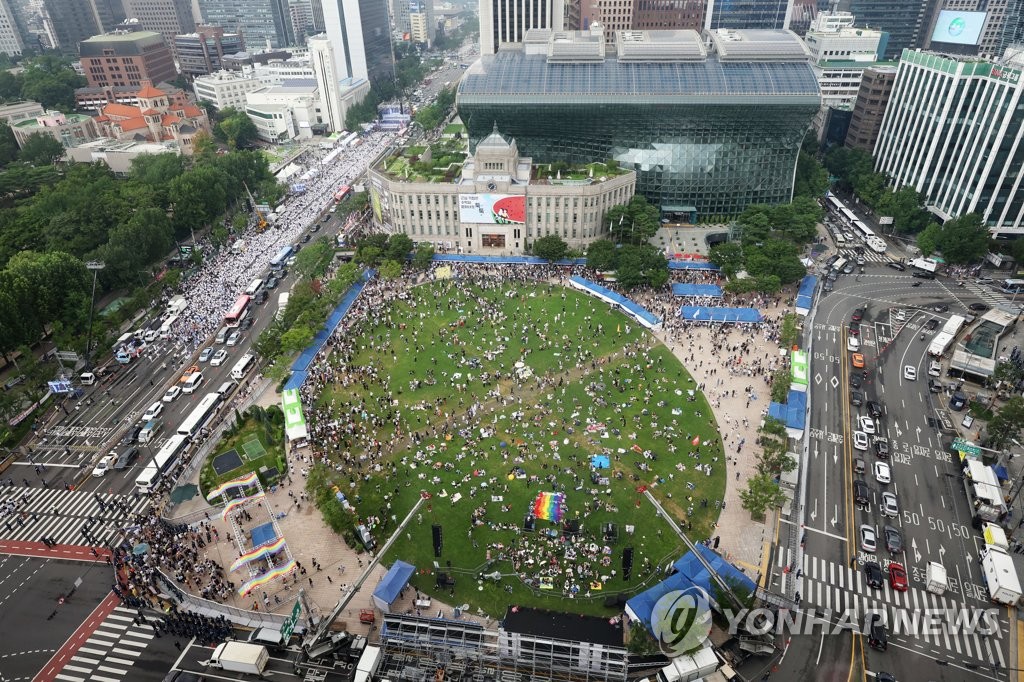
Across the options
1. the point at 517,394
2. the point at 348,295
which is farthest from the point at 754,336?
the point at 348,295

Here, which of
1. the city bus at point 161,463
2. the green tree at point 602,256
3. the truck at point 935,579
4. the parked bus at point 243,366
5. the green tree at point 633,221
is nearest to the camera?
the truck at point 935,579

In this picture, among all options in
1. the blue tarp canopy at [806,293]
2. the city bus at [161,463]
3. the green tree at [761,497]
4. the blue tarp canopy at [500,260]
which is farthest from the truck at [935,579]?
the city bus at [161,463]

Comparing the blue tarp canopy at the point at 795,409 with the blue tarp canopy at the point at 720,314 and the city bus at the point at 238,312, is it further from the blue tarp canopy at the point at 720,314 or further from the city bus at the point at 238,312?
the city bus at the point at 238,312

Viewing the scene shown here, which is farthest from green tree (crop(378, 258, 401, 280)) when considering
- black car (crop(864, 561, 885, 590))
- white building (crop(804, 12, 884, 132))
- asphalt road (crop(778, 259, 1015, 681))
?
white building (crop(804, 12, 884, 132))

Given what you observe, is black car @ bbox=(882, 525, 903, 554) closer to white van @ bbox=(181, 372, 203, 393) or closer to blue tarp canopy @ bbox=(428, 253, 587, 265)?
blue tarp canopy @ bbox=(428, 253, 587, 265)

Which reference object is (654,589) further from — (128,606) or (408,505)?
(128,606)

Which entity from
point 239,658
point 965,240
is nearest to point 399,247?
point 239,658

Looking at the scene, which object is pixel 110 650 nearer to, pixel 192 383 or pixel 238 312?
pixel 192 383
